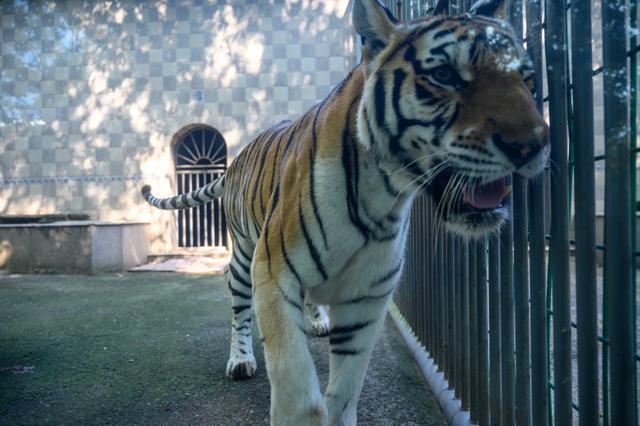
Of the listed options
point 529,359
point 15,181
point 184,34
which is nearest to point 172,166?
point 184,34

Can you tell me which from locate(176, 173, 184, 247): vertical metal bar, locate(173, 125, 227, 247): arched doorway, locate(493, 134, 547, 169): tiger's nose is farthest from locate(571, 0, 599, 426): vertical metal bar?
locate(176, 173, 184, 247): vertical metal bar

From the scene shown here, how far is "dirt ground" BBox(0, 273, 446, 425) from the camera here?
6.53ft

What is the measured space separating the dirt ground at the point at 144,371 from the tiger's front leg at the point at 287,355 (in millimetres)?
591

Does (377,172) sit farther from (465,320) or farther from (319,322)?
(319,322)

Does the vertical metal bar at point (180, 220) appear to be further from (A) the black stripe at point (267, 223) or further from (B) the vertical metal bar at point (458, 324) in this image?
(B) the vertical metal bar at point (458, 324)

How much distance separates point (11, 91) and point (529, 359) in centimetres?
1039

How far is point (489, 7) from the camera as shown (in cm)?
140

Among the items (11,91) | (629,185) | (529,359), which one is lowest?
(529,359)

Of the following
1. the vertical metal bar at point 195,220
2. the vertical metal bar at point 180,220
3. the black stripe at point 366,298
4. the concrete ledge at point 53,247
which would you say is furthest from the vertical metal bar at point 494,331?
the vertical metal bar at point 180,220

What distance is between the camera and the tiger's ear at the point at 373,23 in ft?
4.45

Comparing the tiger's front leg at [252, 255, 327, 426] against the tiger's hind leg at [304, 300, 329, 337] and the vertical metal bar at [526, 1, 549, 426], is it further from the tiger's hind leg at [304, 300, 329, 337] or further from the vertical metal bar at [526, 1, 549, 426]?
the tiger's hind leg at [304, 300, 329, 337]

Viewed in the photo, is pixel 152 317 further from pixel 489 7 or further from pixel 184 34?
pixel 184 34

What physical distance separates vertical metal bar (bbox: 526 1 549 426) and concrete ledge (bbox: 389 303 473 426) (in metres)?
0.53

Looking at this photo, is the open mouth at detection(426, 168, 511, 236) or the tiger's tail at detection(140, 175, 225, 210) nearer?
the open mouth at detection(426, 168, 511, 236)
